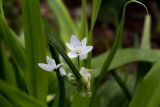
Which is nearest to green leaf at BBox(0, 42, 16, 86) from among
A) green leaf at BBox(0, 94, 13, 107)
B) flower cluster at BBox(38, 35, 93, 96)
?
green leaf at BBox(0, 94, 13, 107)

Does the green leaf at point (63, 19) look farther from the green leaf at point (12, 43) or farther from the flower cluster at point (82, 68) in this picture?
the flower cluster at point (82, 68)

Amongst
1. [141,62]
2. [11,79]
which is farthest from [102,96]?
[11,79]

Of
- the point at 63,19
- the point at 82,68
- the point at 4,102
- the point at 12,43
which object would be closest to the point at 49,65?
the point at 82,68

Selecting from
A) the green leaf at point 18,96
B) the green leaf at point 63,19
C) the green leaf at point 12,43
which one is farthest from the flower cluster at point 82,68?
the green leaf at point 63,19

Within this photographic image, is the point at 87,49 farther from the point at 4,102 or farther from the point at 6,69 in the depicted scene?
the point at 6,69

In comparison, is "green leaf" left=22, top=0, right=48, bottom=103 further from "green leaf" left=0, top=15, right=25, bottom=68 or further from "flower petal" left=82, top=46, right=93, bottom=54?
"flower petal" left=82, top=46, right=93, bottom=54

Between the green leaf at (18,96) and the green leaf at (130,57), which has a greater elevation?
the green leaf at (18,96)
